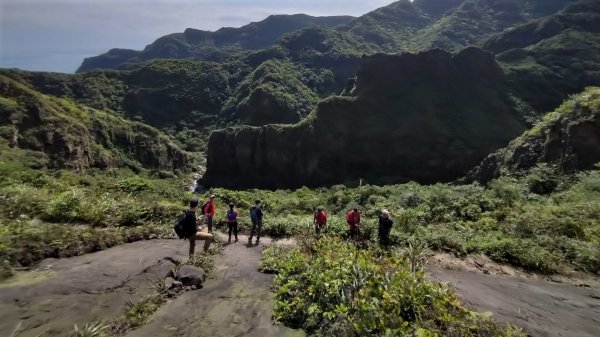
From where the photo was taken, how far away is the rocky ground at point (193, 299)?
8305 mm

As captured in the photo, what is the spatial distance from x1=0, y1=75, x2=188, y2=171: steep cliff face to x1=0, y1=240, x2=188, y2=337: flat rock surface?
147 feet

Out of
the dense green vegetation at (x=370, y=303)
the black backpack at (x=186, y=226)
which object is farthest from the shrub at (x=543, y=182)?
the black backpack at (x=186, y=226)

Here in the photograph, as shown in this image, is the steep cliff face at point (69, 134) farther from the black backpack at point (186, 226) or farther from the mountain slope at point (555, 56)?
the mountain slope at point (555, 56)

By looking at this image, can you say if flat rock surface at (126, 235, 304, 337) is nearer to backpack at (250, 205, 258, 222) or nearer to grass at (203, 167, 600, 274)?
backpack at (250, 205, 258, 222)

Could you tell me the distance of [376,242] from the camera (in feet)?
50.9

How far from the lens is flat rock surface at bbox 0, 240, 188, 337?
8.07 m

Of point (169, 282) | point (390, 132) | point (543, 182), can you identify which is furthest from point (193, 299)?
point (390, 132)

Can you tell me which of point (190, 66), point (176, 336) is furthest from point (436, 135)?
point (190, 66)

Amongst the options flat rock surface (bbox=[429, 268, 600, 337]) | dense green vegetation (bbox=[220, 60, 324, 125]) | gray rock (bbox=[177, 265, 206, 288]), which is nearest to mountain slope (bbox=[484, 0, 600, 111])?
dense green vegetation (bbox=[220, 60, 324, 125])

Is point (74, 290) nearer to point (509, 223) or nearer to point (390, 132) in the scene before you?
point (509, 223)

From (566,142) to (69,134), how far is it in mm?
58319

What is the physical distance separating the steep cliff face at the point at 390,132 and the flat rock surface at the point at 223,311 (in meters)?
56.5

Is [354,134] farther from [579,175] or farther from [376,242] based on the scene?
[376,242]

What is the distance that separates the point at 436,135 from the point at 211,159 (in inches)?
1717
